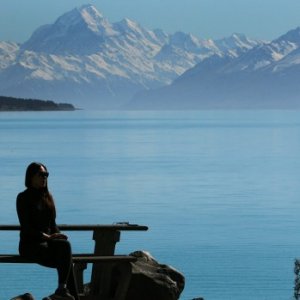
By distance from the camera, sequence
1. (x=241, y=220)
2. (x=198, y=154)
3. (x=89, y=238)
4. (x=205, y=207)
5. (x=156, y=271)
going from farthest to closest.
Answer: (x=198, y=154) → (x=205, y=207) → (x=241, y=220) → (x=89, y=238) → (x=156, y=271)

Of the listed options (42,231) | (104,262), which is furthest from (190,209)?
(42,231)

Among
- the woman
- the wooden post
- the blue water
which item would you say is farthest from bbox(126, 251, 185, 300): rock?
the blue water

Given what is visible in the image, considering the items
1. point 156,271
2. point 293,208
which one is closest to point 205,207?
point 293,208

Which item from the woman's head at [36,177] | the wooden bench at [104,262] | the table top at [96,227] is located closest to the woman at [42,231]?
the woman's head at [36,177]

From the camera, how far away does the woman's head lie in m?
11.6

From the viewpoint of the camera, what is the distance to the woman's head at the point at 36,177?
11.6 meters

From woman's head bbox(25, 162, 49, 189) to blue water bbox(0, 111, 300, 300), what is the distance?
22.2 m

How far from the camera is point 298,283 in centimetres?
2300

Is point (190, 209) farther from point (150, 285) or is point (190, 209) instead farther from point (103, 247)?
point (150, 285)

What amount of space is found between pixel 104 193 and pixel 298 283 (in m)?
51.2

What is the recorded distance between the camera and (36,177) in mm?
11633

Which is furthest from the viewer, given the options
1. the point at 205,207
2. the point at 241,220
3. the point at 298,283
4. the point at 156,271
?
the point at 205,207

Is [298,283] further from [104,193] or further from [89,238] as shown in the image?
[104,193]

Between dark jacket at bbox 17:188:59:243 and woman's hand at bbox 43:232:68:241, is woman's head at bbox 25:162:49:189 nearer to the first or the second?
dark jacket at bbox 17:188:59:243
